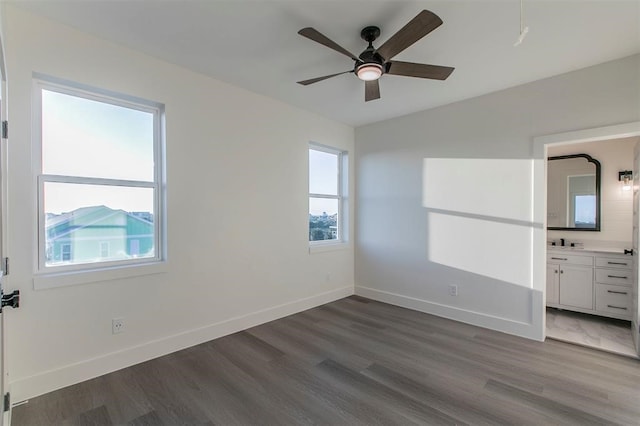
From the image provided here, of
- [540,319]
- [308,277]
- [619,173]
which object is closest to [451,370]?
[540,319]

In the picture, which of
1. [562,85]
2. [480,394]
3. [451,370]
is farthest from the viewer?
Answer: [562,85]

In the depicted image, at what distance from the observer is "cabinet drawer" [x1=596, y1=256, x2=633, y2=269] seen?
3.39m

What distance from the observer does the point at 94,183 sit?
97.9 inches

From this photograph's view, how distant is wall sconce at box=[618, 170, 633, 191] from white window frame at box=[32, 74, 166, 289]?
543 centimetres

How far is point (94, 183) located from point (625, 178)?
5.91m

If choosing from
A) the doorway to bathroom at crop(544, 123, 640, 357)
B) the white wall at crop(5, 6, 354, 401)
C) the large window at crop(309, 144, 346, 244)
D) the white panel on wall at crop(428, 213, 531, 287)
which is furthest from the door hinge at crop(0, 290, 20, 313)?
the doorway to bathroom at crop(544, 123, 640, 357)

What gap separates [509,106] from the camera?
330 centimetres

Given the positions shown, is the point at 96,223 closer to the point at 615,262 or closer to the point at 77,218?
the point at 77,218

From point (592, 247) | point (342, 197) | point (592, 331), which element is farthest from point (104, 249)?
point (592, 247)

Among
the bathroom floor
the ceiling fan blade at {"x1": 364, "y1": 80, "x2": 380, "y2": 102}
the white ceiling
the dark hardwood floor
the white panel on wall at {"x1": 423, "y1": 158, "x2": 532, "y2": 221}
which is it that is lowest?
the dark hardwood floor

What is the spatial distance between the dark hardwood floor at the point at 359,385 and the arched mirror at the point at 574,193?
78.2 inches

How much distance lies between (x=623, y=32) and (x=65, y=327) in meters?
4.94

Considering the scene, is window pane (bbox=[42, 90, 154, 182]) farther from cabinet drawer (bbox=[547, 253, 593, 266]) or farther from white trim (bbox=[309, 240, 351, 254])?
cabinet drawer (bbox=[547, 253, 593, 266])

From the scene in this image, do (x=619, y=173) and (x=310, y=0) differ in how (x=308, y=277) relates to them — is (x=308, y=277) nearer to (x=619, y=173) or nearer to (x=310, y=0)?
(x=310, y=0)
